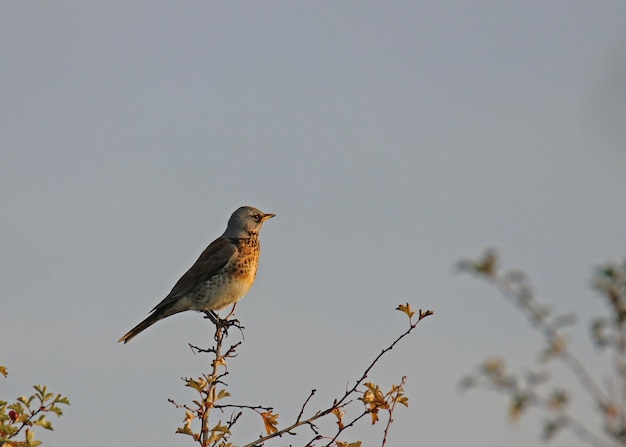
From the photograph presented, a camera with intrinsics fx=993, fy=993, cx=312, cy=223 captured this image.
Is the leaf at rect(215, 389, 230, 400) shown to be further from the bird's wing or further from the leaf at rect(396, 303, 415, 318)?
the bird's wing

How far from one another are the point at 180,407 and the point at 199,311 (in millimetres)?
4662

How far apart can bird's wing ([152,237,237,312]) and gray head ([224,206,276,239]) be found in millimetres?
202

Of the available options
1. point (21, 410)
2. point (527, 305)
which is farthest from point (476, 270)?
point (21, 410)

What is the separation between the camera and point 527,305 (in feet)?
6.92

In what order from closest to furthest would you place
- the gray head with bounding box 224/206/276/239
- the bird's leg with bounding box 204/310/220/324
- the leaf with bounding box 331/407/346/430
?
the leaf with bounding box 331/407/346/430
the bird's leg with bounding box 204/310/220/324
the gray head with bounding box 224/206/276/239

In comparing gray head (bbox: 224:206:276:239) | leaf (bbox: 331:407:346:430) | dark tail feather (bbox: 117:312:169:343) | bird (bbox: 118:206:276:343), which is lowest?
leaf (bbox: 331:407:346:430)

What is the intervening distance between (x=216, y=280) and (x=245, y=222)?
1.11 meters

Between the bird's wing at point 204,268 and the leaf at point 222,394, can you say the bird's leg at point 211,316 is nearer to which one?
the bird's wing at point 204,268

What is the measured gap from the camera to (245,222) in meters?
11.4

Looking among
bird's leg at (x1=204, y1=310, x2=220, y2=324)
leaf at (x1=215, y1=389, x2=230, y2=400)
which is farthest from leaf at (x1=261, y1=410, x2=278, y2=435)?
bird's leg at (x1=204, y1=310, x2=220, y2=324)

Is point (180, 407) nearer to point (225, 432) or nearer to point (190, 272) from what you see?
point (225, 432)

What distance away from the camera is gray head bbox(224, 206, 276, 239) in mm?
11328

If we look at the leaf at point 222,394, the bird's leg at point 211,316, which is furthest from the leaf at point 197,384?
the bird's leg at point 211,316

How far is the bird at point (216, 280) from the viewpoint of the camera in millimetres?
10453
